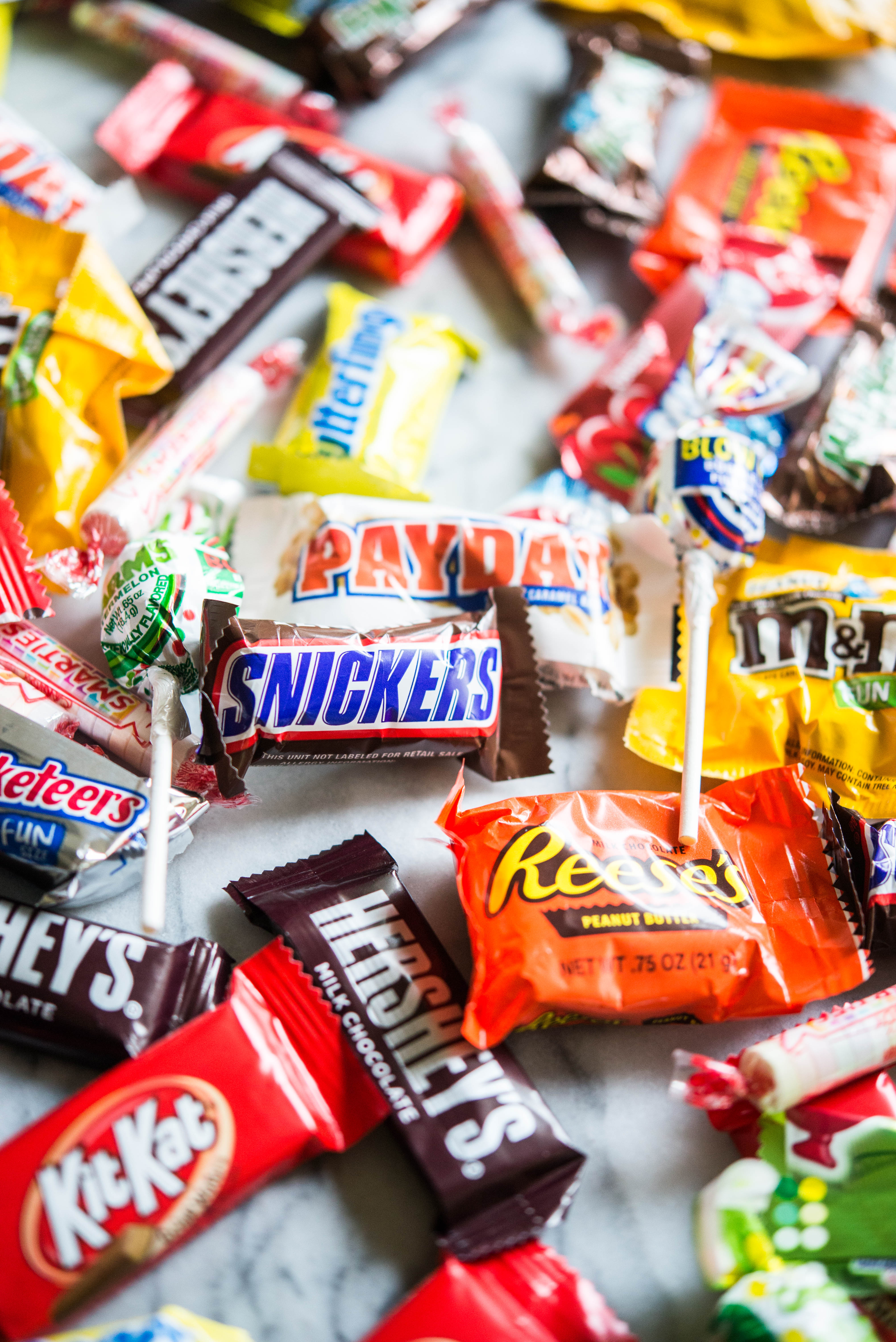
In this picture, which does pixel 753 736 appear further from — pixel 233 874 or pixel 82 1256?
pixel 82 1256

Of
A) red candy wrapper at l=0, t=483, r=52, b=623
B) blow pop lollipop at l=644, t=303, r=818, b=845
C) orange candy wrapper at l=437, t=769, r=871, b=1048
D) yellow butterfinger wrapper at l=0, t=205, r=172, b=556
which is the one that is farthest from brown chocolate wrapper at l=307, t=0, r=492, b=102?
orange candy wrapper at l=437, t=769, r=871, b=1048

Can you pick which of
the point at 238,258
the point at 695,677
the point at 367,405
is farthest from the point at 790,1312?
the point at 238,258

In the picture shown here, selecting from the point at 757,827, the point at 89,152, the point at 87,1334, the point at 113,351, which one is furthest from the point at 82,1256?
the point at 89,152

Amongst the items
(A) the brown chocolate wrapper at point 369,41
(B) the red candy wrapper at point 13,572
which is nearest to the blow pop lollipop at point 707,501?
(B) the red candy wrapper at point 13,572

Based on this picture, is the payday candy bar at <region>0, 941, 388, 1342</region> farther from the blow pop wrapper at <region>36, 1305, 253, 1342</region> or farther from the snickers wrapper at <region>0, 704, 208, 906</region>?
the snickers wrapper at <region>0, 704, 208, 906</region>

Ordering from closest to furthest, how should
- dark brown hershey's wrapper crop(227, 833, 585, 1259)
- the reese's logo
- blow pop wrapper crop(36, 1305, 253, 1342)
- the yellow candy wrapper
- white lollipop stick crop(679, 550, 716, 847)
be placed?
1. blow pop wrapper crop(36, 1305, 253, 1342)
2. dark brown hershey's wrapper crop(227, 833, 585, 1259)
3. the reese's logo
4. white lollipop stick crop(679, 550, 716, 847)
5. the yellow candy wrapper
